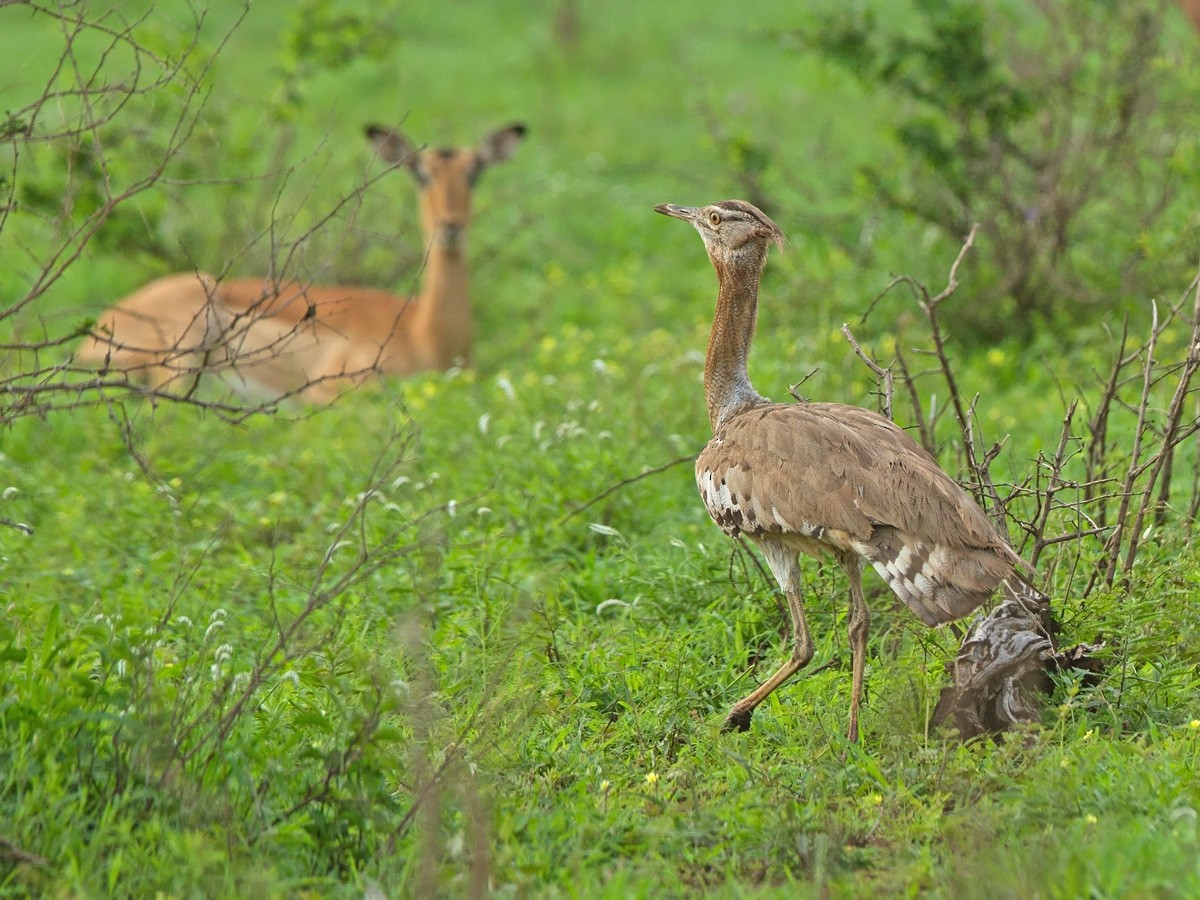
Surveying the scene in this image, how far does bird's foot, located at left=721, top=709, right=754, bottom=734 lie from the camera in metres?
3.92

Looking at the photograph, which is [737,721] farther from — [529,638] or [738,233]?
[738,233]

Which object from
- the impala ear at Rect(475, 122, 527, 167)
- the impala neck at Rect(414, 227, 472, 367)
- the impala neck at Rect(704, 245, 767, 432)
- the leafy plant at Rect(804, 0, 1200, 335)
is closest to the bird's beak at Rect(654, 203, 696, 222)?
the impala neck at Rect(704, 245, 767, 432)

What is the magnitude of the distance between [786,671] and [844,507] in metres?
0.56

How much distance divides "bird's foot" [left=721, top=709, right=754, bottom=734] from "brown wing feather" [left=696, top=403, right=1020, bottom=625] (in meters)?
0.45

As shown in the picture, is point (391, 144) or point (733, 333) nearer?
point (733, 333)

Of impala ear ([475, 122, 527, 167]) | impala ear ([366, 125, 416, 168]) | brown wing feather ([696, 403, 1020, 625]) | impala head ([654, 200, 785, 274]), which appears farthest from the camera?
impala ear ([475, 122, 527, 167])

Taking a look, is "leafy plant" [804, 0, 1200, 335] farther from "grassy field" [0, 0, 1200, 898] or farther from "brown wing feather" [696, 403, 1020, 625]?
"brown wing feather" [696, 403, 1020, 625]

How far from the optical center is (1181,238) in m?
6.29

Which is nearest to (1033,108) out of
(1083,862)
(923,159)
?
(923,159)

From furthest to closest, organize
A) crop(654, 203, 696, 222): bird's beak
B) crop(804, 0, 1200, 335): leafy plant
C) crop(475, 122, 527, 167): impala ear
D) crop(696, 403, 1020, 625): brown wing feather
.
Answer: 1. crop(475, 122, 527, 167): impala ear
2. crop(804, 0, 1200, 335): leafy plant
3. crop(654, 203, 696, 222): bird's beak
4. crop(696, 403, 1020, 625): brown wing feather

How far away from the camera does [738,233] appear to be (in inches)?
169

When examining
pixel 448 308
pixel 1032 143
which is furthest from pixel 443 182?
pixel 1032 143

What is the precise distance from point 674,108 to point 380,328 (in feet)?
17.8

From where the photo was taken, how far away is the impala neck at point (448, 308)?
8.60 metres
